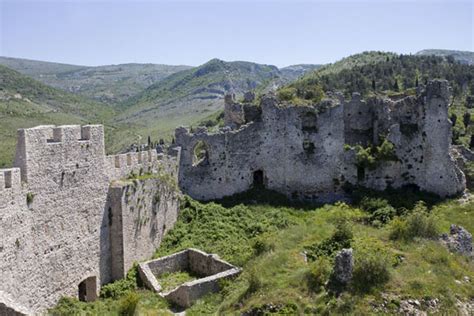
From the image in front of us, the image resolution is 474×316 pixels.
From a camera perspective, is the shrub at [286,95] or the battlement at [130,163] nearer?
the battlement at [130,163]

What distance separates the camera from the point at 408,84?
6994cm

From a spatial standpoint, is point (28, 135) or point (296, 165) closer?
point (28, 135)

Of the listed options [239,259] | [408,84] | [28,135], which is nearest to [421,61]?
[408,84]

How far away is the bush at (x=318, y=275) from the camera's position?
49.6ft

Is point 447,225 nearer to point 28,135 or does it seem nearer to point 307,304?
point 307,304

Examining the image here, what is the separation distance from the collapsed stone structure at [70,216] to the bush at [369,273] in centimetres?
922

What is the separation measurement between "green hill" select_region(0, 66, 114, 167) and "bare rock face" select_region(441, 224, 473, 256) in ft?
142

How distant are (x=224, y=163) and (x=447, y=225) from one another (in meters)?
11.6

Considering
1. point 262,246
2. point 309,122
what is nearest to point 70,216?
point 262,246

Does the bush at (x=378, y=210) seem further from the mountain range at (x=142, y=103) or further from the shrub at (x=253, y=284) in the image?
the mountain range at (x=142, y=103)

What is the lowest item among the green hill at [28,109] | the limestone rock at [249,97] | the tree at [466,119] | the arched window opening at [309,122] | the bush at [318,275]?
the bush at [318,275]

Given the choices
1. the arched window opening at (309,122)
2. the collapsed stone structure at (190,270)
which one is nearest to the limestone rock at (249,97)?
the arched window opening at (309,122)

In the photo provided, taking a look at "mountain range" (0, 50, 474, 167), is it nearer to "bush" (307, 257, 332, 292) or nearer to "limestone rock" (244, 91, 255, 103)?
"limestone rock" (244, 91, 255, 103)

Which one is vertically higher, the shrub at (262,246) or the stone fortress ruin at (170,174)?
the stone fortress ruin at (170,174)
